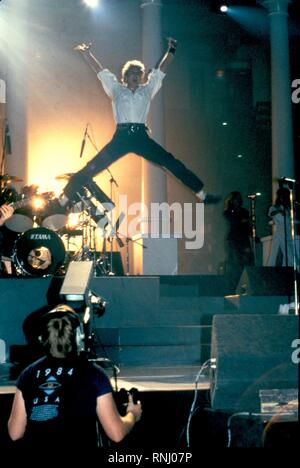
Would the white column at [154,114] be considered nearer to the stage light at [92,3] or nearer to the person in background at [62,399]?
the stage light at [92,3]

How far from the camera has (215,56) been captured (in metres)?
17.1

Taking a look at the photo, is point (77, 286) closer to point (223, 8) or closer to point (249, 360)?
point (249, 360)

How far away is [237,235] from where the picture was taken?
407 inches

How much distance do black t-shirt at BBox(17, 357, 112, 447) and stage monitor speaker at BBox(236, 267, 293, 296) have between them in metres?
5.18

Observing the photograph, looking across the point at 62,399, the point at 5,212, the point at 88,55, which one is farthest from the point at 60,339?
the point at 88,55

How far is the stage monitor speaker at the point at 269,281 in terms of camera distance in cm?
828

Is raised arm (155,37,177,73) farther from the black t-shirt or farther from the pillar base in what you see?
the black t-shirt

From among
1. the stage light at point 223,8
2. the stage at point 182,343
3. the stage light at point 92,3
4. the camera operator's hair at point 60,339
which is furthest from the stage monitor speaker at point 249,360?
the stage light at point 223,8

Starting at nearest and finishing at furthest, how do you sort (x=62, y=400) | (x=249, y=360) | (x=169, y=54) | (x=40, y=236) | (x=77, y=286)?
(x=62, y=400) < (x=249, y=360) < (x=77, y=286) < (x=40, y=236) < (x=169, y=54)

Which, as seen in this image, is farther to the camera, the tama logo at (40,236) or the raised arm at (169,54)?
the raised arm at (169,54)

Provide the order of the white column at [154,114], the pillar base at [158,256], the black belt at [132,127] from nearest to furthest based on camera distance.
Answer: the black belt at [132,127], the pillar base at [158,256], the white column at [154,114]

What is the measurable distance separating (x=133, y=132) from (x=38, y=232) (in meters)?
1.81

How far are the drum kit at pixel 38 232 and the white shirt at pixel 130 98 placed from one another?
1.29 m

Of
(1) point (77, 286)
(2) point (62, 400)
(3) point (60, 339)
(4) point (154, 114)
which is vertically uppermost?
(4) point (154, 114)
